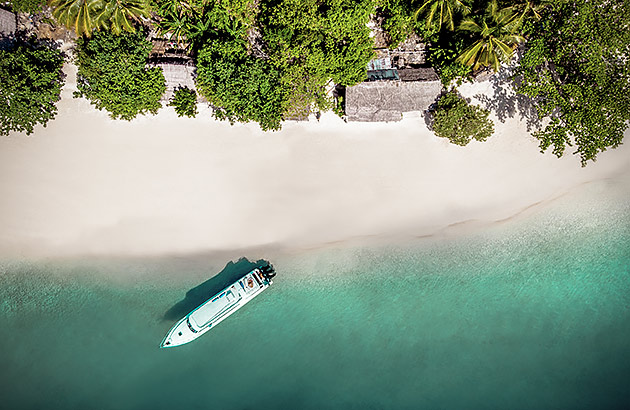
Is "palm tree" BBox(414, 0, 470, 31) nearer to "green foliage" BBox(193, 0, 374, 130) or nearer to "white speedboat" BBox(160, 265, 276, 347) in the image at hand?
"green foliage" BBox(193, 0, 374, 130)

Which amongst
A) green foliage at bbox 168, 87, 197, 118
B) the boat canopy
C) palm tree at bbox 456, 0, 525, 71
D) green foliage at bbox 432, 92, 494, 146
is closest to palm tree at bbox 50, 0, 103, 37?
green foliage at bbox 168, 87, 197, 118

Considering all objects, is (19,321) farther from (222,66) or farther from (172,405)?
(222,66)

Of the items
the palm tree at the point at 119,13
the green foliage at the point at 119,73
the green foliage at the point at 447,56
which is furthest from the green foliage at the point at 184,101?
the green foliage at the point at 447,56

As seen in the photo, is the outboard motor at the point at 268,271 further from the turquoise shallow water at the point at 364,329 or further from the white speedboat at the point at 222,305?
the turquoise shallow water at the point at 364,329

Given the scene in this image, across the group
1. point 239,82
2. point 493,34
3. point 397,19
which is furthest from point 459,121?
point 239,82

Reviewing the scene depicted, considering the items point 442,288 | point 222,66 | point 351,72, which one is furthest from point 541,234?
point 222,66

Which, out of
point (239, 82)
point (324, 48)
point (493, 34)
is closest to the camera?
point (493, 34)

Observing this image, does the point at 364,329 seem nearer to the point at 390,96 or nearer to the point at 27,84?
the point at 390,96
